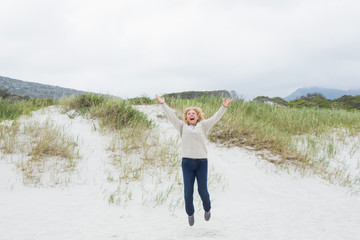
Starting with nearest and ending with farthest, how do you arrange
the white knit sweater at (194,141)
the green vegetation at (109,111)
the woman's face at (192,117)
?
the white knit sweater at (194,141), the woman's face at (192,117), the green vegetation at (109,111)

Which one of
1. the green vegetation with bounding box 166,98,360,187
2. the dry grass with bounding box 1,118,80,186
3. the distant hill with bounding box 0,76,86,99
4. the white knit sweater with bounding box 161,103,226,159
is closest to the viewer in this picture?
the white knit sweater with bounding box 161,103,226,159

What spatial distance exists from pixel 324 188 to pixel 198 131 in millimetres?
5084

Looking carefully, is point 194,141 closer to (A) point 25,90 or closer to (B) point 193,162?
(B) point 193,162

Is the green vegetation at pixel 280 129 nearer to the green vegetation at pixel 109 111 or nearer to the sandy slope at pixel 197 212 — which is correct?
the sandy slope at pixel 197 212

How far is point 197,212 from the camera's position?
551 cm

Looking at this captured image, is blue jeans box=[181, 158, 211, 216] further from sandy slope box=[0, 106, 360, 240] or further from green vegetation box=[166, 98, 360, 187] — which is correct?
green vegetation box=[166, 98, 360, 187]

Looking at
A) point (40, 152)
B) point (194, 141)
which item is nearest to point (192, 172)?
point (194, 141)

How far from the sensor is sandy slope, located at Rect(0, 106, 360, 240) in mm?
4500

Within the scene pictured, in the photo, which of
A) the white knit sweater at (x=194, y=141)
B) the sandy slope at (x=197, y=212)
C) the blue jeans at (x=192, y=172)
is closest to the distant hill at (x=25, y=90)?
the sandy slope at (x=197, y=212)

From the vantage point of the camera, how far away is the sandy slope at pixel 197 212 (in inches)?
177

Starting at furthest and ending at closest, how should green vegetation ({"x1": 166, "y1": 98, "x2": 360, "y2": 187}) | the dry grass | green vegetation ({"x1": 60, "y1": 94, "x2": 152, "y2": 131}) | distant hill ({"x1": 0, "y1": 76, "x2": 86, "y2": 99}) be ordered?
distant hill ({"x1": 0, "y1": 76, "x2": 86, "y2": 99})
green vegetation ({"x1": 60, "y1": 94, "x2": 152, "y2": 131})
green vegetation ({"x1": 166, "y1": 98, "x2": 360, "y2": 187})
the dry grass

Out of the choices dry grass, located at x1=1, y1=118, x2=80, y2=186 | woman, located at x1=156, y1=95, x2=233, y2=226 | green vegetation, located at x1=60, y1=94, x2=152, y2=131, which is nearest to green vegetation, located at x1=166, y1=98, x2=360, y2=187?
green vegetation, located at x1=60, y1=94, x2=152, y2=131

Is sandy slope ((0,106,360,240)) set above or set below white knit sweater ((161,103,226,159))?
below

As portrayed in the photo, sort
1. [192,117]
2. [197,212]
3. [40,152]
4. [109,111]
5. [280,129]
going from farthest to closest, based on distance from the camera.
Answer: [280,129], [109,111], [40,152], [197,212], [192,117]
